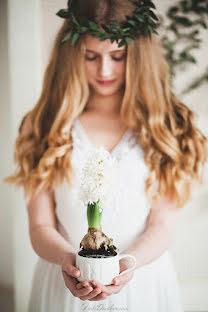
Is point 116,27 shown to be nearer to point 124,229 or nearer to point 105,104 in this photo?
point 105,104

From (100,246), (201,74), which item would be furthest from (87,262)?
(201,74)

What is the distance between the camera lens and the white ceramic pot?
561mm

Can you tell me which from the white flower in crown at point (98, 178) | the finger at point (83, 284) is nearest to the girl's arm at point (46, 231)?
Result: the finger at point (83, 284)

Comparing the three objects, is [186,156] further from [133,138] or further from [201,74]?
[201,74]

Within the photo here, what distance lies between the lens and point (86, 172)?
54 centimetres

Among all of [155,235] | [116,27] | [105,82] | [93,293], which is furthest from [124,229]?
[116,27]

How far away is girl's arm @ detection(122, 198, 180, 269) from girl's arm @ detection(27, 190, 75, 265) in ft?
0.57

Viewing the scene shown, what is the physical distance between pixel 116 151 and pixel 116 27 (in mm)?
336

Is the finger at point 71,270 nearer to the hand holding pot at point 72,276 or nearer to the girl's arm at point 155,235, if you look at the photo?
the hand holding pot at point 72,276

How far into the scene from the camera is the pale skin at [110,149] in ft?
2.61

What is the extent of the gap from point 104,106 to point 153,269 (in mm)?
517

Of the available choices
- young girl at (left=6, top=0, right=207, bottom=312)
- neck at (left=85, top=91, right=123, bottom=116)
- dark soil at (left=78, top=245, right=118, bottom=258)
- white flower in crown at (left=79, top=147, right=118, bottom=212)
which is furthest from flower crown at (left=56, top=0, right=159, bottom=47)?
dark soil at (left=78, top=245, right=118, bottom=258)

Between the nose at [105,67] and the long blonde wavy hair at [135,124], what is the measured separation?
0.21 ft

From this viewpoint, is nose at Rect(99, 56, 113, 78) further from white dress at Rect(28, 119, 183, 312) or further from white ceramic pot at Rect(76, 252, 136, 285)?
white ceramic pot at Rect(76, 252, 136, 285)
